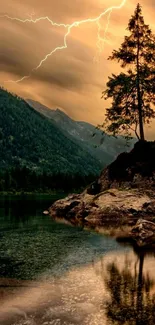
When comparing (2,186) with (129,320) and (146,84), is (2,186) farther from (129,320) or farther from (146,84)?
(129,320)

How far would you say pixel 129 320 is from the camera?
1498 cm

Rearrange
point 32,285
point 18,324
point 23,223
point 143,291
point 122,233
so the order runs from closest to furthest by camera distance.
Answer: point 18,324, point 143,291, point 32,285, point 122,233, point 23,223

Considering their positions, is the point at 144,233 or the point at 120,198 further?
the point at 120,198

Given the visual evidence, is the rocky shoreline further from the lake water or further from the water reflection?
the water reflection

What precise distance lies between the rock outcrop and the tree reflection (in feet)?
73.7

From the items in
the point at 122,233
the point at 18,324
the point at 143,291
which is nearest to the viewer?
the point at 18,324

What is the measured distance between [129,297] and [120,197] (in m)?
33.5

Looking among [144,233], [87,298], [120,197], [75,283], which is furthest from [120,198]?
[87,298]

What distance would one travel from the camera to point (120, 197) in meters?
51.2

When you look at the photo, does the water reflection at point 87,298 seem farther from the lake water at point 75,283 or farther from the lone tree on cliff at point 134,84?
the lone tree on cliff at point 134,84

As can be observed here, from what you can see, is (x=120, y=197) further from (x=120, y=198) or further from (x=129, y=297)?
(x=129, y=297)

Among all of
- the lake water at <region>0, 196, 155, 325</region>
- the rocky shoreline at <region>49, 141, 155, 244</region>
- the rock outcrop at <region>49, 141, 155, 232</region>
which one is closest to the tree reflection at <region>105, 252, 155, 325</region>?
the lake water at <region>0, 196, 155, 325</region>

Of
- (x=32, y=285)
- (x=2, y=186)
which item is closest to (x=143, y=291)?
(x=32, y=285)

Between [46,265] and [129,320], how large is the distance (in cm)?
1113
